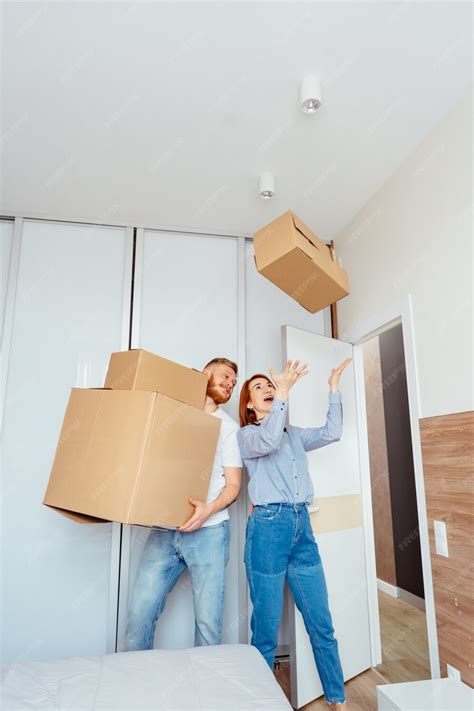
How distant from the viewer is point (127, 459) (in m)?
1.46

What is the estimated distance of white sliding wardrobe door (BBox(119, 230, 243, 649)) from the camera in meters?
2.61

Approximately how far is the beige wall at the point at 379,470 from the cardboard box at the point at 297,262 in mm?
2092

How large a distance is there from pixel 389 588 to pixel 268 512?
2.16m

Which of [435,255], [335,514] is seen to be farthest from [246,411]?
[435,255]

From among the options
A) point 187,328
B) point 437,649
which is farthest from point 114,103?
point 437,649

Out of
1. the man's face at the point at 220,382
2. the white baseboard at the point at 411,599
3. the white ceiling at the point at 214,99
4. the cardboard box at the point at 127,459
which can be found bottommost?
the white baseboard at the point at 411,599

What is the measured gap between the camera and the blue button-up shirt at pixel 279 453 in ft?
6.10

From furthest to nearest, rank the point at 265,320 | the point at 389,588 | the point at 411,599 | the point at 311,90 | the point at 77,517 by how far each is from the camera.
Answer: the point at 389,588 → the point at 411,599 → the point at 265,320 → the point at 311,90 → the point at 77,517

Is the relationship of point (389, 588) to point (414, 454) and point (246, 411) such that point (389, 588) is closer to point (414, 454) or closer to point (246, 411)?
point (414, 454)

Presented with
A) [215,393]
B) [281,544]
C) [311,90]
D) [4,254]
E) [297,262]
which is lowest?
[281,544]

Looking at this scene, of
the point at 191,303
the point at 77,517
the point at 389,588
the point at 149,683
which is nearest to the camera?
the point at 149,683

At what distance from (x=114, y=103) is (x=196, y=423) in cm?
128

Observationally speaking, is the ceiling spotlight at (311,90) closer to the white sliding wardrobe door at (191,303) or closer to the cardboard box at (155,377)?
the cardboard box at (155,377)

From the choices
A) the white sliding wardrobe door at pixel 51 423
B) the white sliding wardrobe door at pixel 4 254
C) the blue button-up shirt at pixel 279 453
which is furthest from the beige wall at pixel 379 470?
the white sliding wardrobe door at pixel 4 254
